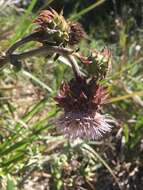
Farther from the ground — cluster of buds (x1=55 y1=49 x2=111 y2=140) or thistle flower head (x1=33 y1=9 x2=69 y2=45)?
thistle flower head (x1=33 y1=9 x2=69 y2=45)

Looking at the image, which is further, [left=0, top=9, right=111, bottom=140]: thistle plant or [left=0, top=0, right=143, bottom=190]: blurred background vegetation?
[left=0, top=0, right=143, bottom=190]: blurred background vegetation

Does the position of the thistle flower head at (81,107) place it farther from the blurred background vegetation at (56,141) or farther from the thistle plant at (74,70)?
the blurred background vegetation at (56,141)

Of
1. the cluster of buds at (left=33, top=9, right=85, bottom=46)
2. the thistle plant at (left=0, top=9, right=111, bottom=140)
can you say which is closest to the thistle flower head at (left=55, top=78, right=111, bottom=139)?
the thistle plant at (left=0, top=9, right=111, bottom=140)

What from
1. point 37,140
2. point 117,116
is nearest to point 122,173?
point 117,116

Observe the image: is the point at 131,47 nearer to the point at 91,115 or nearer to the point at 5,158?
the point at 5,158

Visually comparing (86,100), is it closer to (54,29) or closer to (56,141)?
(54,29)

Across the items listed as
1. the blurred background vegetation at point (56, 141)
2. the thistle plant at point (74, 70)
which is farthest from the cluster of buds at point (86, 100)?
the blurred background vegetation at point (56, 141)

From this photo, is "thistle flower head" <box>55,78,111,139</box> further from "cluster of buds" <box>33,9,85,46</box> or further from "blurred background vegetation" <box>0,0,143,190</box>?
"blurred background vegetation" <box>0,0,143,190</box>
